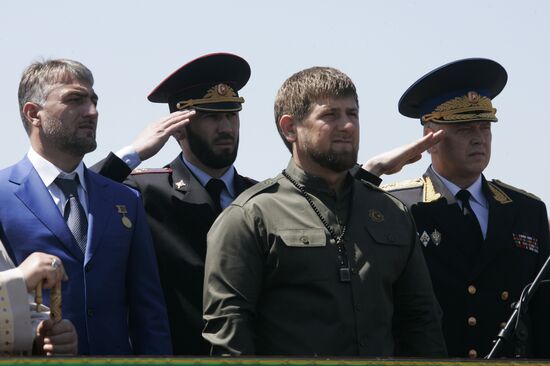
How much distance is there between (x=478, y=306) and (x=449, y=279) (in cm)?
23

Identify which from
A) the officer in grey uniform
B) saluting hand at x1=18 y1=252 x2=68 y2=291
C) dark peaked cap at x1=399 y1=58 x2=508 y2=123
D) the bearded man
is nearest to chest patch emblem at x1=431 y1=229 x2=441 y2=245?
the officer in grey uniform

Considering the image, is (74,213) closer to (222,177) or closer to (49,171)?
(49,171)

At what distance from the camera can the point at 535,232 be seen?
25.7ft

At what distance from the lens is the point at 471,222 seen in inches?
308

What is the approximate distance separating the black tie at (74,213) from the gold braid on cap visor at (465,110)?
246 centimetres

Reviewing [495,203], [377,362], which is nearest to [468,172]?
[495,203]

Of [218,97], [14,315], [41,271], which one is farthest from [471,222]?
[14,315]

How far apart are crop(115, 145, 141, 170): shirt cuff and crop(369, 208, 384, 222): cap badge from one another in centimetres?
187

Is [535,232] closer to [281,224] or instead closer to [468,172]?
[468,172]

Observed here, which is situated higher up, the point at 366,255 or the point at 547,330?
the point at 366,255

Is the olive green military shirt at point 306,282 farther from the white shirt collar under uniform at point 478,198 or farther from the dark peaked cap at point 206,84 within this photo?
the dark peaked cap at point 206,84

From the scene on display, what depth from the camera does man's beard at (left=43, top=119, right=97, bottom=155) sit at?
6855 millimetres

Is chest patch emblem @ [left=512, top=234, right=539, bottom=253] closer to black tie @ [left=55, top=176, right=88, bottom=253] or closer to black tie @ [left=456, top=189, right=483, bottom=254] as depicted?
black tie @ [left=456, top=189, right=483, bottom=254]

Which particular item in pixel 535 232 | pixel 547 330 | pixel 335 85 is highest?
pixel 335 85
